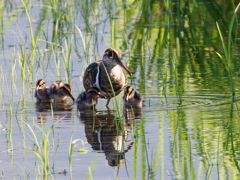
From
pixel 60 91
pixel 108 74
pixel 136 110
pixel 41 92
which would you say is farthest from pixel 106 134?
pixel 41 92

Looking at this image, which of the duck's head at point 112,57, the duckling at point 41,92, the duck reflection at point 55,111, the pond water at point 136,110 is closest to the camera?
the pond water at point 136,110

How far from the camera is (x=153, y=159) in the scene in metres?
5.05

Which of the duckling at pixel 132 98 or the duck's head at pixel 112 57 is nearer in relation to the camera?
the duckling at pixel 132 98

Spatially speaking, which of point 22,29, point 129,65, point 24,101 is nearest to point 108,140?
point 24,101

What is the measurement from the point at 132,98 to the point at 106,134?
1.39 meters

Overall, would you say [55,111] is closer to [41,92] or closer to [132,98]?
[41,92]

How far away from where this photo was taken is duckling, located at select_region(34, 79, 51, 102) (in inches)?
311

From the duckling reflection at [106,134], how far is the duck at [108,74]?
0.45 meters

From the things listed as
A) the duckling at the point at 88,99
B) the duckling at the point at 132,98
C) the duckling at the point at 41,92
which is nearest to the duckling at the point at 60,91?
the duckling at the point at 41,92

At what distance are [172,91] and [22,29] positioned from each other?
4.34m

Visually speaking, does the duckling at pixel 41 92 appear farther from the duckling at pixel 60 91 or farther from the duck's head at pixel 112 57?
the duck's head at pixel 112 57

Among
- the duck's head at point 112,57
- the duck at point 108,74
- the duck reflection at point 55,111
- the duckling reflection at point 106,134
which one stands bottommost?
the duck reflection at point 55,111

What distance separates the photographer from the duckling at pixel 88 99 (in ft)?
24.1

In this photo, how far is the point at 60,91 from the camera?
305 inches
